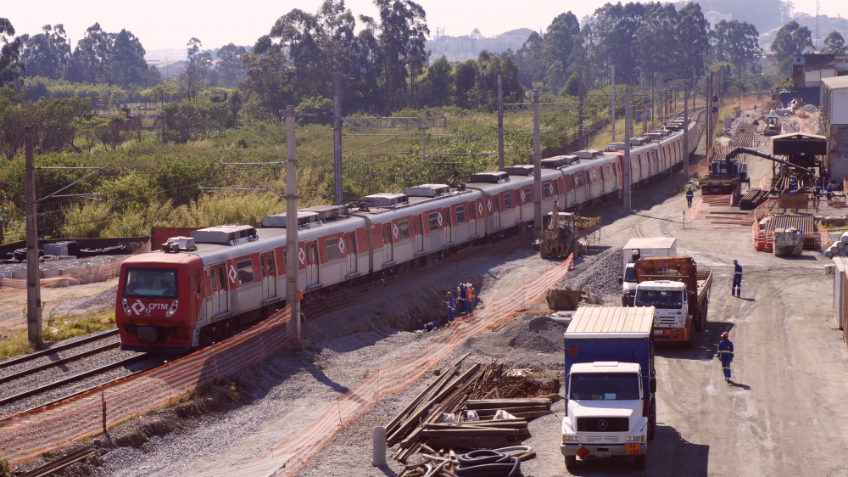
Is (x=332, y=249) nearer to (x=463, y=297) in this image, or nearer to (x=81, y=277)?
(x=463, y=297)

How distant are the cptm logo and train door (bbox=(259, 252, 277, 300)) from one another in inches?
151

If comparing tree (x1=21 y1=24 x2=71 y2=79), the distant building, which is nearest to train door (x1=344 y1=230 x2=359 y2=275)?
the distant building

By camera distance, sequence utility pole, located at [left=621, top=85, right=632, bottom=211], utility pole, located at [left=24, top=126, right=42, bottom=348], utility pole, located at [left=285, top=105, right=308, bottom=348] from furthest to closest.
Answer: utility pole, located at [left=621, top=85, right=632, bottom=211] < utility pole, located at [left=24, top=126, right=42, bottom=348] < utility pole, located at [left=285, top=105, right=308, bottom=348]

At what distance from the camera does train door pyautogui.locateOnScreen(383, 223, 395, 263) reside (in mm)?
32188

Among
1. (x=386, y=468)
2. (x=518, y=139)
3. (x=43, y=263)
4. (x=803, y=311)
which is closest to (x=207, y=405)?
(x=386, y=468)

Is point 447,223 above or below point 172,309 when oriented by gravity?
above

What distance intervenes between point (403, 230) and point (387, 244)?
55.6 inches

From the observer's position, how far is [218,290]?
2320 cm

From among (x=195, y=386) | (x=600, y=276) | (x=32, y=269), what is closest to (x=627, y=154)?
(x=600, y=276)

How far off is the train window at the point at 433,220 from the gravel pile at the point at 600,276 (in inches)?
235

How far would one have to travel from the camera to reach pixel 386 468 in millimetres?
15875

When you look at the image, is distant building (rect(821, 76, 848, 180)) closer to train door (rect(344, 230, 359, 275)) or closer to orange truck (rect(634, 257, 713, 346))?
orange truck (rect(634, 257, 713, 346))

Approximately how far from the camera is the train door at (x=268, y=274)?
25.3 metres

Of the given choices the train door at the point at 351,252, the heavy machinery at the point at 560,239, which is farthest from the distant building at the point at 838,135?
the train door at the point at 351,252
